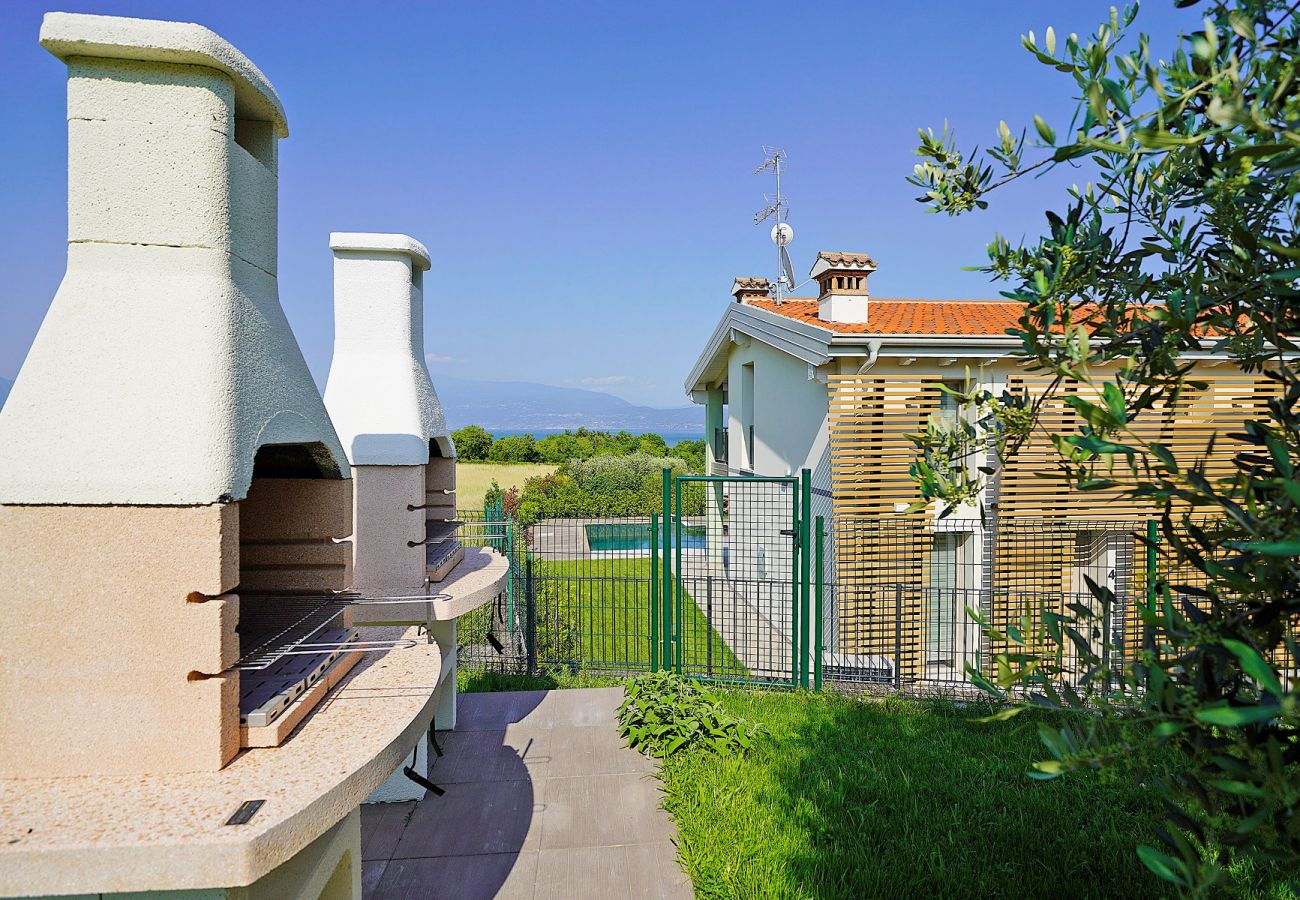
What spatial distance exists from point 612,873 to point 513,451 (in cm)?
3560

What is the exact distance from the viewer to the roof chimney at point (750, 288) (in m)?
15.3

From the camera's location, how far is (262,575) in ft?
12.6

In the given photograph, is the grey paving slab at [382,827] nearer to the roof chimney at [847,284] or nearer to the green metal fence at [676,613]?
the green metal fence at [676,613]

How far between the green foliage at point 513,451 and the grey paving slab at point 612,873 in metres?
35.1

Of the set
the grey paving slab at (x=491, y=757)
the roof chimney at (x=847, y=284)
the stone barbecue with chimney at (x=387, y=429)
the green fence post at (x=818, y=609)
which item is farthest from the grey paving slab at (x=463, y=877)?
the roof chimney at (x=847, y=284)

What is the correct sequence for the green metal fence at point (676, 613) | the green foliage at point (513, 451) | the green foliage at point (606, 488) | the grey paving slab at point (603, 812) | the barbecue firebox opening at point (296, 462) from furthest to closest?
the green foliage at point (513, 451) → the green foliage at point (606, 488) → the green metal fence at point (676, 613) → the grey paving slab at point (603, 812) → the barbecue firebox opening at point (296, 462)

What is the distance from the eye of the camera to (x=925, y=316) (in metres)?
11.0

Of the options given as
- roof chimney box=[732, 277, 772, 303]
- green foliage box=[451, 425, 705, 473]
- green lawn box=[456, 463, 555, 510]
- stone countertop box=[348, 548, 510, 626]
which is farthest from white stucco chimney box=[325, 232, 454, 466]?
green foliage box=[451, 425, 705, 473]

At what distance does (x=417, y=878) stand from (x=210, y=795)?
2773 millimetres

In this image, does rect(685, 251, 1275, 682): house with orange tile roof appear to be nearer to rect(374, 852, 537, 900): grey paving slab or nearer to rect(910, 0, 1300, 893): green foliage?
rect(374, 852, 537, 900): grey paving slab

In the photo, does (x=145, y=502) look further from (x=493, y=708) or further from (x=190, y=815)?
(x=493, y=708)

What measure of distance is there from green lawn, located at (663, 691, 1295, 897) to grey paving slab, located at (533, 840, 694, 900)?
144mm

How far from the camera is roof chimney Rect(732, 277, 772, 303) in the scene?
50.2ft

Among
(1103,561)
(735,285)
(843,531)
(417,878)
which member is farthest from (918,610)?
(735,285)
